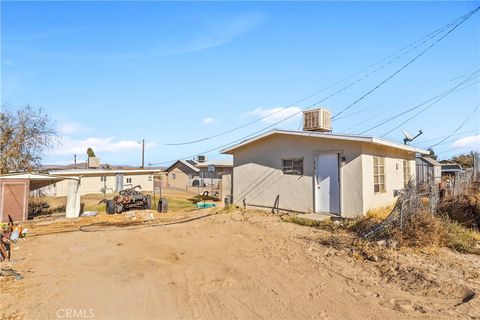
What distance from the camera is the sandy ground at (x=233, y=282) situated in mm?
4664

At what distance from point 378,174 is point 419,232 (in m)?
5.40

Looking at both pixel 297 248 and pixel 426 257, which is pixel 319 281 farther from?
pixel 426 257

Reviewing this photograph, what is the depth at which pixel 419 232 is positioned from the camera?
769cm

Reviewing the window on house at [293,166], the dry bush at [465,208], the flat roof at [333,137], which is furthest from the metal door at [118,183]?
the dry bush at [465,208]

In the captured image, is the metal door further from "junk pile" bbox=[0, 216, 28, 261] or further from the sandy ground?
the sandy ground

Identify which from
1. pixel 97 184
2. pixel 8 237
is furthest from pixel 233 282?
pixel 97 184

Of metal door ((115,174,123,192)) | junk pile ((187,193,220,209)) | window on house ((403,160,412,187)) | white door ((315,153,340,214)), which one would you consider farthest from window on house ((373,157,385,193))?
metal door ((115,174,123,192))

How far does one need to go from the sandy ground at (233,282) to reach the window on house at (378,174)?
4.61m

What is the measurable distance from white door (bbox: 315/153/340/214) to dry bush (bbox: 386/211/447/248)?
4.02 meters

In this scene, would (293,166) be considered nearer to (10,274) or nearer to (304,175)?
(304,175)

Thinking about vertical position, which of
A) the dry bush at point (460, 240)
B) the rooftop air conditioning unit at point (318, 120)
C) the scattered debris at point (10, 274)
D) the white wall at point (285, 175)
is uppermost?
the rooftop air conditioning unit at point (318, 120)

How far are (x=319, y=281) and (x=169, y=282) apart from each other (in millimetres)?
2769

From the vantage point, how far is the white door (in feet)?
39.5

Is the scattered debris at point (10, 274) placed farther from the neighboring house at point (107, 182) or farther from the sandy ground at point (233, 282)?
the neighboring house at point (107, 182)
